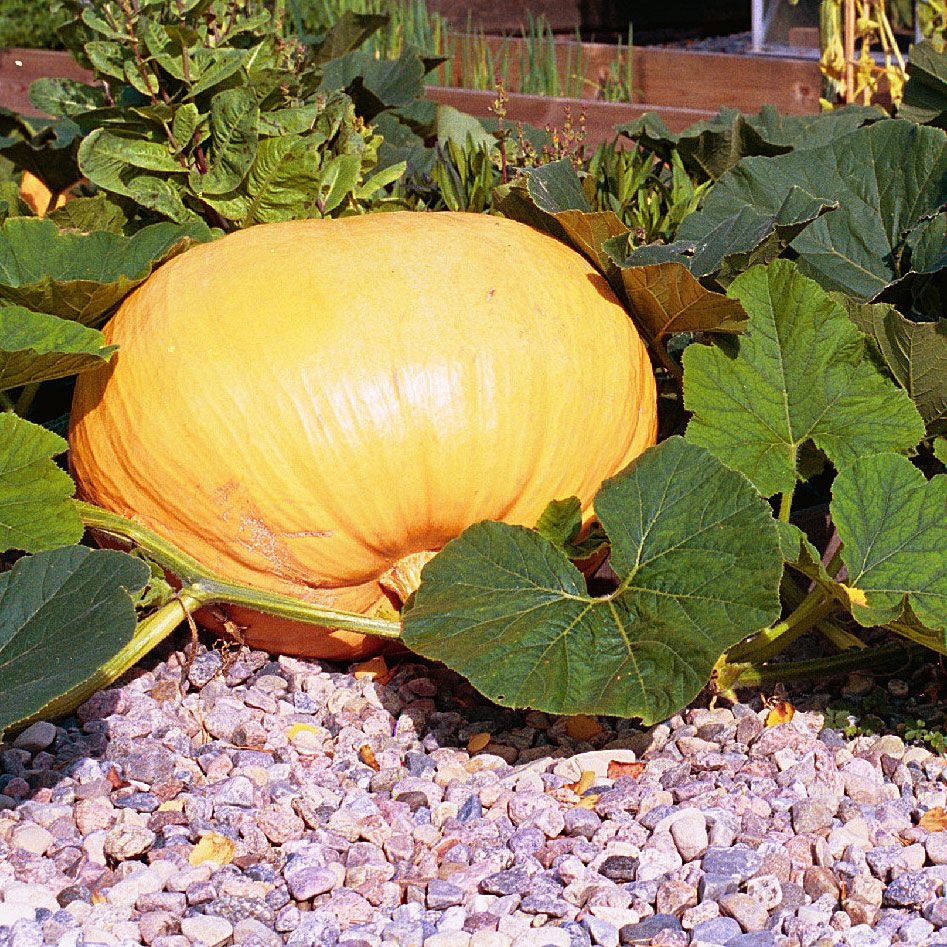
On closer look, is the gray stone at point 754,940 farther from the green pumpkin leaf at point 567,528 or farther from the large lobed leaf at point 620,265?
the large lobed leaf at point 620,265

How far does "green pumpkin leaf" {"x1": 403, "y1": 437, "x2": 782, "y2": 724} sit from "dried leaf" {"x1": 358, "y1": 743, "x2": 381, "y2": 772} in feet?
0.69

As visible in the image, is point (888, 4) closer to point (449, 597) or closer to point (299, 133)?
point (299, 133)

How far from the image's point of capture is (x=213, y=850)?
1666mm

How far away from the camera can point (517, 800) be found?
1.76 meters

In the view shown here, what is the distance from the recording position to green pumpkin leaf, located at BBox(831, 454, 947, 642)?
178cm

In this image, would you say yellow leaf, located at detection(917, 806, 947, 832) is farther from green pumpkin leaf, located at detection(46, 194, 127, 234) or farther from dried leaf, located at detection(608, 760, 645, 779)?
green pumpkin leaf, located at detection(46, 194, 127, 234)

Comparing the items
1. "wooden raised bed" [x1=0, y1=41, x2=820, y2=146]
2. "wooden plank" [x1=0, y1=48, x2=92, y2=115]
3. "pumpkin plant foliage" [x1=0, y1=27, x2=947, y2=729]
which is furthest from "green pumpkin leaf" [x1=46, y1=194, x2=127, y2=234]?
"wooden plank" [x1=0, y1=48, x2=92, y2=115]

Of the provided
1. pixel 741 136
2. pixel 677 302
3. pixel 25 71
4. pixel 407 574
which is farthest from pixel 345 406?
pixel 25 71

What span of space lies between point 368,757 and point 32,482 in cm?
65

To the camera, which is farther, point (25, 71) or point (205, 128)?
point (25, 71)

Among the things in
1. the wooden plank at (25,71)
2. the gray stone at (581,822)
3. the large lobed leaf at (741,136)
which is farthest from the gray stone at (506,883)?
the wooden plank at (25,71)

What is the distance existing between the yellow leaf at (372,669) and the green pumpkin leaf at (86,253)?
2.39 ft

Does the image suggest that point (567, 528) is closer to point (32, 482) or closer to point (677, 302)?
point (677, 302)

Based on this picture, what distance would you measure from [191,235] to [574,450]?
76 centimetres
